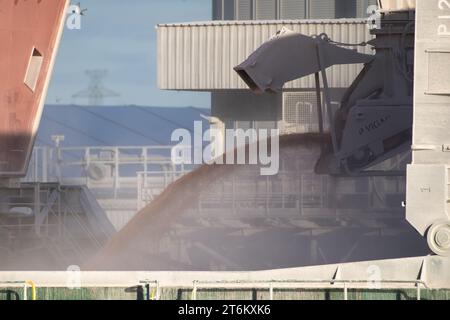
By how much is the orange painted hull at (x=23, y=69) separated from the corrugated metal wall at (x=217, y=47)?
6753mm

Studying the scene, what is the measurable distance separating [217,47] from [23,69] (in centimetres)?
802

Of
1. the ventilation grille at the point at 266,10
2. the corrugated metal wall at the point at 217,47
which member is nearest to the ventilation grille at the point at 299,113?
the corrugated metal wall at the point at 217,47

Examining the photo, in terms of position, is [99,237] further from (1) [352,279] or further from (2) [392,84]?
(1) [352,279]

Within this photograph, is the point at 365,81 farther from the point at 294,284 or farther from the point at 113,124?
the point at 113,124

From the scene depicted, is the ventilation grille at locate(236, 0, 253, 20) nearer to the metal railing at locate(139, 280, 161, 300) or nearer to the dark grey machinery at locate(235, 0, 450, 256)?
the dark grey machinery at locate(235, 0, 450, 256)

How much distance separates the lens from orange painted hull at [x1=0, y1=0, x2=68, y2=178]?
20.6 meters

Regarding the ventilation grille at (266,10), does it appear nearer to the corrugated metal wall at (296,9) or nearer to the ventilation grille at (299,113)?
the corrugated metal wall at (296,9)

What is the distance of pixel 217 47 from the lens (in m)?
28.0

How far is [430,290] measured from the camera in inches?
538

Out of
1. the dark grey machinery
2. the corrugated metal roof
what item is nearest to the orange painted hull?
the dark grey machinery

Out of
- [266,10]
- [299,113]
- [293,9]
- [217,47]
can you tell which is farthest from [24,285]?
[266,10]
